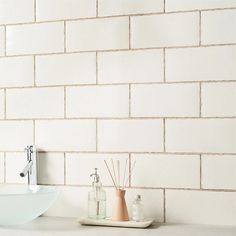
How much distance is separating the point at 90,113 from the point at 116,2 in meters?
0.36

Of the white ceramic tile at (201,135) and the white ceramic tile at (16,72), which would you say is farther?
the white ceramic tile at (16,72)

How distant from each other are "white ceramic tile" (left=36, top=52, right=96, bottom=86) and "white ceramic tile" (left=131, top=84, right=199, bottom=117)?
16 centimetres

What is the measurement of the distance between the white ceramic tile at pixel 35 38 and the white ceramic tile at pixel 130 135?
31cm

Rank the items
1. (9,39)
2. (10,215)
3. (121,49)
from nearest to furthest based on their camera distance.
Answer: (10,215) < (121,49) < (9,39)

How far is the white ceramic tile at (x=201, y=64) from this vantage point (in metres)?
1.33

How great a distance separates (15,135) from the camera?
4.99ft

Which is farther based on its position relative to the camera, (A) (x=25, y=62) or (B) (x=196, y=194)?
(A) (x=25, y=62)

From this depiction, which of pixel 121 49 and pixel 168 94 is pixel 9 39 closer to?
pixel 121 49

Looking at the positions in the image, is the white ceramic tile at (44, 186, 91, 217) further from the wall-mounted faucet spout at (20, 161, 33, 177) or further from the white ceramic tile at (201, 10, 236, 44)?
the white ceramic tile at (201, 10, 236, 44)

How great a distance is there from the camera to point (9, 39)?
154cm

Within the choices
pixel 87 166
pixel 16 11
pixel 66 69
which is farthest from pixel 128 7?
pixel 87 166

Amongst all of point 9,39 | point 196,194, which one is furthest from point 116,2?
point 196,194

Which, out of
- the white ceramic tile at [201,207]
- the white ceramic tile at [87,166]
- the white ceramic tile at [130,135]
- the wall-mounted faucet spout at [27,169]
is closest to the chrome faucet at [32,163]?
the wall-mounted faucet spout at [27,169]

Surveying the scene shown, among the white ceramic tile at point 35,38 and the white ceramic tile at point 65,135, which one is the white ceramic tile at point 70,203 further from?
the white ceramic tile at point 35,38
